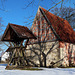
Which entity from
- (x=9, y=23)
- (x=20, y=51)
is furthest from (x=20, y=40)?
(x=9, y=23)

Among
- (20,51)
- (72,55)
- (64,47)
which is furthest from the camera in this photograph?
(72,55)

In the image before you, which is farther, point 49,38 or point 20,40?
point 49,38

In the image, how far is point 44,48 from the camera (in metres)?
17.2

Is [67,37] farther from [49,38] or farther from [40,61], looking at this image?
[40,61]

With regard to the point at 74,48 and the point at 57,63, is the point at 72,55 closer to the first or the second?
the point at 74,48

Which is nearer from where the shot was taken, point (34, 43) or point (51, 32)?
point (51, 32)

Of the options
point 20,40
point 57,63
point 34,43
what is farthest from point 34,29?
point 57,63

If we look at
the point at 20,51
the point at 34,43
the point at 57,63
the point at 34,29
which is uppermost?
the point at 34,29

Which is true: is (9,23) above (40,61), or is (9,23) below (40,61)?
above

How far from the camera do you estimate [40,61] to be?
17.3m

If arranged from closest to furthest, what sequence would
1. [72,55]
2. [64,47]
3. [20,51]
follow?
[20,51] → [64,47] → [72,55]

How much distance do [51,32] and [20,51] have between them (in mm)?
4296

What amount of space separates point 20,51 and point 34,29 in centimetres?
434

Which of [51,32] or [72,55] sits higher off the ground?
[51,32]
